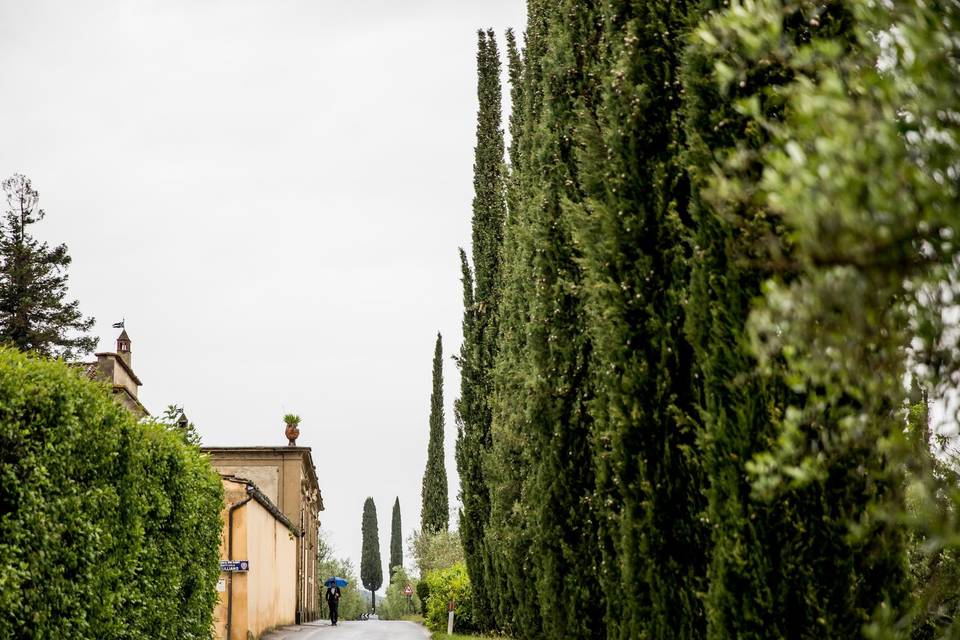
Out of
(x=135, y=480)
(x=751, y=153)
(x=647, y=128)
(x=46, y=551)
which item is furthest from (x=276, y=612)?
(x=751, y=153)

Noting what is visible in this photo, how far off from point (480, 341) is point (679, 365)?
13948 mm

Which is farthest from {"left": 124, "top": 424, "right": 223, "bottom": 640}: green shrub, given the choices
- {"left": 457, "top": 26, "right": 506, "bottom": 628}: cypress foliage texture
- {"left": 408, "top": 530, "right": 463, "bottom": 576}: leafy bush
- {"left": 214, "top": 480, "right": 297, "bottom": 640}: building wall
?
{"left": 408, "top": 530, "right": 463, "bottom": 576}: leafy bush

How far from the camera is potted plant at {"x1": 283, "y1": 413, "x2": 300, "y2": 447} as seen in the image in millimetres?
43281

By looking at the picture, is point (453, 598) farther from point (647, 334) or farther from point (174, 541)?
point (647, 334)

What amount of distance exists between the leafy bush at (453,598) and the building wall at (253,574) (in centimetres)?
512

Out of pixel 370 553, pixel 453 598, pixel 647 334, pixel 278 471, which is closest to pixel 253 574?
pixel 453 598

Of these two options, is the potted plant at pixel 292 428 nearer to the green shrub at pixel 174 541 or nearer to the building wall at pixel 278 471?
the building wall at pixel 278 471

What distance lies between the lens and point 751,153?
2961 mm

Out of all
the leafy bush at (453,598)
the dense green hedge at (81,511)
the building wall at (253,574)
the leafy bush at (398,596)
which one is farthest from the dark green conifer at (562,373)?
the leafy bush at (398,596)

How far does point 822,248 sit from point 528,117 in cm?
1188

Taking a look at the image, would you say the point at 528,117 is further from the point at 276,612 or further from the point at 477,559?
the point at 276,612

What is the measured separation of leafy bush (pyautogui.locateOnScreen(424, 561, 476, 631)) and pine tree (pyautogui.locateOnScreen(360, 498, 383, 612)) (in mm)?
58164

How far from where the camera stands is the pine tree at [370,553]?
286 feet

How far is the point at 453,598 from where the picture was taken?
2439cm
